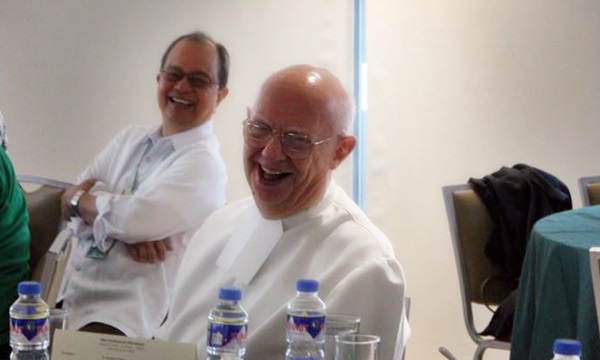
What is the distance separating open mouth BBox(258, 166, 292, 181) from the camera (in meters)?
2.18

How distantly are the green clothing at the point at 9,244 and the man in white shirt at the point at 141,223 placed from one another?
35 centimetres

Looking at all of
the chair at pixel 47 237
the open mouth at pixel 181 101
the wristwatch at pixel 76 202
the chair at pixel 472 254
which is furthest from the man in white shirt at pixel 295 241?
the chair at pixel 472 254

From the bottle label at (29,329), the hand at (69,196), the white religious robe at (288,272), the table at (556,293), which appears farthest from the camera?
the hand at (69,196)

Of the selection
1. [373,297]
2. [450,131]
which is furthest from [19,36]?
[373,297]

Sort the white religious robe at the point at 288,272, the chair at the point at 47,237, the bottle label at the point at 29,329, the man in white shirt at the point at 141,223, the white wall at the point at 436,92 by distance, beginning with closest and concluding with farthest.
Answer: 1. the bottle label at the point at 29,329
2. the white religious robe at the point at 288,272
3. the chair at the point at 47,237
4. the man in white shirt at the point at 141,223
5. the white wall at the point at 436,92

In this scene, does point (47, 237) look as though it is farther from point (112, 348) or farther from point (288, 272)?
point (112, 348)

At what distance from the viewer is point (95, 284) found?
3.11 metres

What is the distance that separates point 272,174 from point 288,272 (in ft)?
0.82

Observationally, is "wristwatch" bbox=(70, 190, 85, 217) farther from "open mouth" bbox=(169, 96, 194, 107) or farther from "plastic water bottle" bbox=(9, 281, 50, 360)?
"plastic water bottle" bbox=(9, 281, 50, 360)

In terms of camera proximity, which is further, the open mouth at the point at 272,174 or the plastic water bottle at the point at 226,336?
the open mouth at the point at 272,174

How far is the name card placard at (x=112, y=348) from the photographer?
145cm

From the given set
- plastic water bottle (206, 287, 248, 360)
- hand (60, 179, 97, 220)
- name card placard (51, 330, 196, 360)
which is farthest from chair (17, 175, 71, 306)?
plastic water bottle (206, 287, 248, 360)

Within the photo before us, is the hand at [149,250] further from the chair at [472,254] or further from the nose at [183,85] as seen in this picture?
the chair at [472,254]

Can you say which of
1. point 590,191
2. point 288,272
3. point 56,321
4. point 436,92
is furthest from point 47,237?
point 436,92
